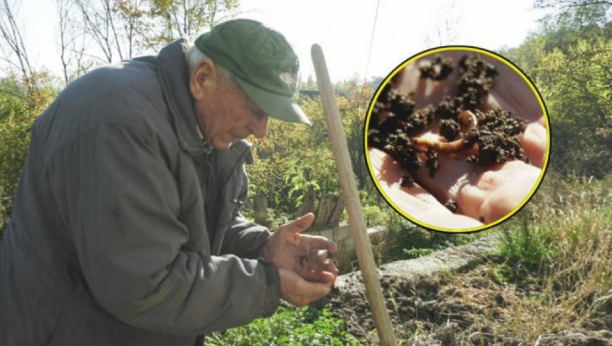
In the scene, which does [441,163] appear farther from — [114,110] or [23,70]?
[23,70]

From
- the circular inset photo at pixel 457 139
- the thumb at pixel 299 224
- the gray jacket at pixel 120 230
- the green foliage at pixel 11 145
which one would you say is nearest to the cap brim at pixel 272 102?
the gray jacket at pixel 120 230

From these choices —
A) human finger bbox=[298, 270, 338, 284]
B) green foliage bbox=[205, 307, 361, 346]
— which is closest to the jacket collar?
human finger bbox=[298, 270, 338, 284]

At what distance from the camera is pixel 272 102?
5.70ft

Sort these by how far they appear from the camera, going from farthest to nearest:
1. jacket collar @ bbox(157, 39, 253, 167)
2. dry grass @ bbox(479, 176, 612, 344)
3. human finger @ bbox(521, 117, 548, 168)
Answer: dry grass @ bbox(479, 176, 612, 344)
human finger @ bbox(521, 117, 548, 168)
jacket collar @ bbox(157, 39, 253, 167)

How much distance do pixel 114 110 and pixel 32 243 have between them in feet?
1.86

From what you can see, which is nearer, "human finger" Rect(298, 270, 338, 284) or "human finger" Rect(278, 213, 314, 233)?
"human finger" Rect(298, 270, 338, 284)

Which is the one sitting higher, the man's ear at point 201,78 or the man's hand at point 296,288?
the man's ear at point 201,78

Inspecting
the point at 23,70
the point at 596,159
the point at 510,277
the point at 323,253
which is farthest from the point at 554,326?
the point at 23,70

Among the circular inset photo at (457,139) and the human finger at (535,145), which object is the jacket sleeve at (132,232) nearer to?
the circular inset photo at (457,139)

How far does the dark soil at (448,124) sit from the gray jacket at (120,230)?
1.36m

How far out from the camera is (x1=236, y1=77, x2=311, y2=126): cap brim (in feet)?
5.56

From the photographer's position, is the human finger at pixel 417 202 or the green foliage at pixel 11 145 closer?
the human finger at pixel 417 202

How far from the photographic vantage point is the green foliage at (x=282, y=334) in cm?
333

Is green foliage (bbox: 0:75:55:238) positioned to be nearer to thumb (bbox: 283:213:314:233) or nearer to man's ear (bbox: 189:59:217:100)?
thumb (bbox: 283:213:314:233)
